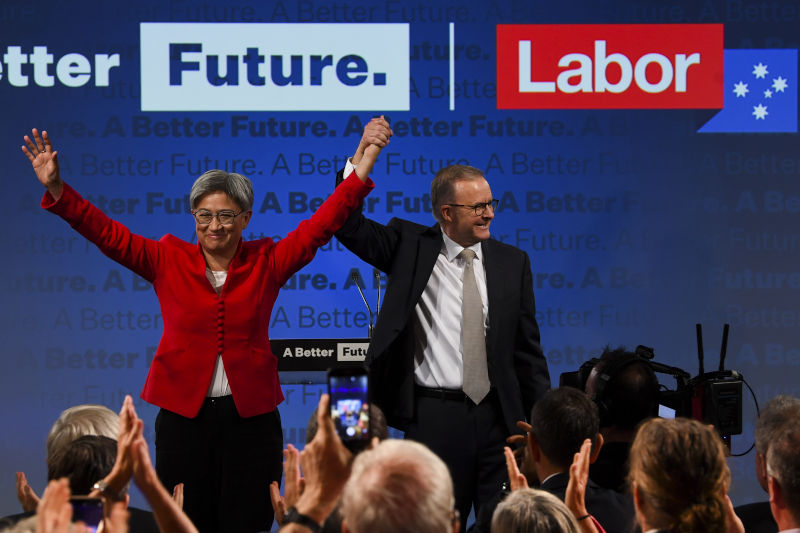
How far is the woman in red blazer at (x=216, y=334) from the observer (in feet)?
9.46

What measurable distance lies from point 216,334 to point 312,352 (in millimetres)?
1884

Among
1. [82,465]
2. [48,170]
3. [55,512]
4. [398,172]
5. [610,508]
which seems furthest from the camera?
[398,172]

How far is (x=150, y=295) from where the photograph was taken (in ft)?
17.3

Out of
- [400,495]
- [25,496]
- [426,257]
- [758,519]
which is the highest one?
[426,257]

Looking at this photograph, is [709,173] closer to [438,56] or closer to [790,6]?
[790,6]

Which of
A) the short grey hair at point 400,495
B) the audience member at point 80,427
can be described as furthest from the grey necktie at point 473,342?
the short grey hair at point 400,495

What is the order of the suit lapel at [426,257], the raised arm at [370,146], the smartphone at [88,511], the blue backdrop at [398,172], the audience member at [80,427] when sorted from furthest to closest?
the blue backdrop at [398,172], the suit lapel at [426,257], the raised arm at [370,146], the audience member at [80,427], the smartphone at [88,511]

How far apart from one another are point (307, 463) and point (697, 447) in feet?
2.47

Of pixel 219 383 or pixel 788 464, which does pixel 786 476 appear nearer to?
pixel 788 464

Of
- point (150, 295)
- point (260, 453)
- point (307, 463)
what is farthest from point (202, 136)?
point (307, 463)

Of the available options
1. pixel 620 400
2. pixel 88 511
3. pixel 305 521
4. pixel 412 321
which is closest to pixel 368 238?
pixel 412 321

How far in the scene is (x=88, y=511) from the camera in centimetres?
148

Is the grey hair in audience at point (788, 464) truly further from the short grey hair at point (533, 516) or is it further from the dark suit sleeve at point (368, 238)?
the dark suit sleeve at point (368, 238)

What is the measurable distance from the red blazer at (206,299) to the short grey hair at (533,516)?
1.26 m
